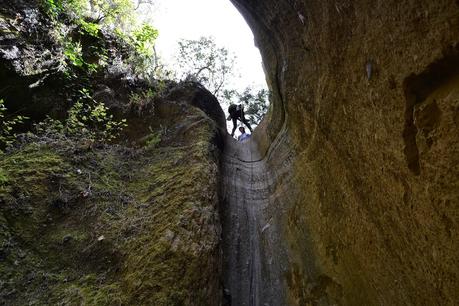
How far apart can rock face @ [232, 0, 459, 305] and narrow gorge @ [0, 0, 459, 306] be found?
0.05 feet

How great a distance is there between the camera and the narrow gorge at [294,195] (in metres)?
2.46

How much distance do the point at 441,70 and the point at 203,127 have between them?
6196mm

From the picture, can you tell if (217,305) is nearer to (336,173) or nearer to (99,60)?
(336,173)

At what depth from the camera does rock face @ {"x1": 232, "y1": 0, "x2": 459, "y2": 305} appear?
2.30m

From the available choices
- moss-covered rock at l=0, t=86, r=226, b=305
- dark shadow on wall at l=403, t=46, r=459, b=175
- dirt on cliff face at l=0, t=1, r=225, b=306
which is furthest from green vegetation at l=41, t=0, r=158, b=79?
dark shadow on wall at l=403, t=46, r=459, b=175

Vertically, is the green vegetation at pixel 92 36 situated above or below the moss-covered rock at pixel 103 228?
above

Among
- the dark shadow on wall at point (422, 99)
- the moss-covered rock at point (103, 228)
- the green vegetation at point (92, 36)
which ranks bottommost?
the moss-covered rock at point (103, 228)

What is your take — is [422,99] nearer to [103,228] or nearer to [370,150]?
[370,150]

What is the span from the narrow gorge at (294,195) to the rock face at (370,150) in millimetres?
17

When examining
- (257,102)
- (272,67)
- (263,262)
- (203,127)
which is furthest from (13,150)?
(257,102)

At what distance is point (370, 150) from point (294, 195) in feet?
8.28

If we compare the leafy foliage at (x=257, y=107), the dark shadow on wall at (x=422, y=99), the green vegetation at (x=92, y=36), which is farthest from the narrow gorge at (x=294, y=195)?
the leafy foliage at (x=257, y=107)

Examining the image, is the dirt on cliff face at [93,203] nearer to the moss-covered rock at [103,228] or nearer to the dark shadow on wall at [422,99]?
the moss-covered rock at [103,228]

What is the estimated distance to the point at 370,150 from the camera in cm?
328
